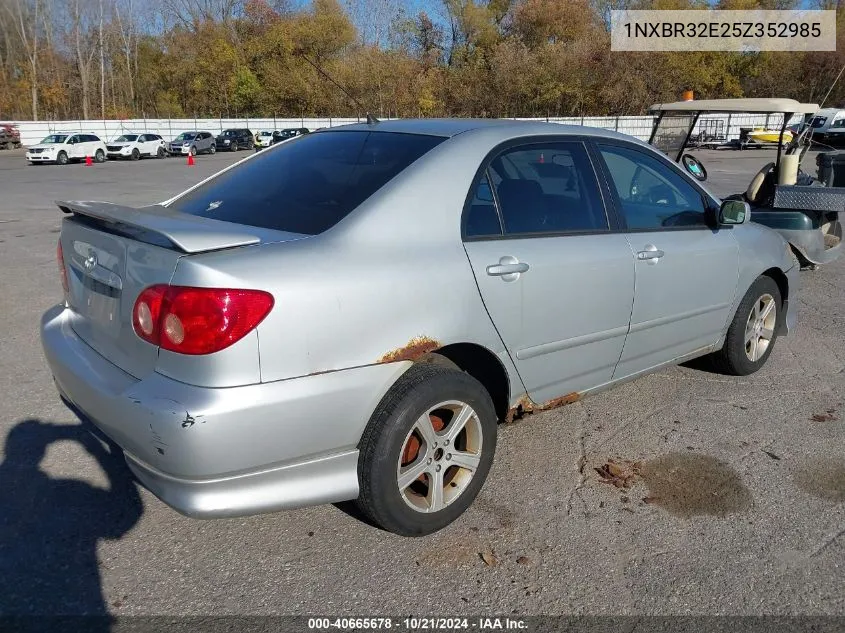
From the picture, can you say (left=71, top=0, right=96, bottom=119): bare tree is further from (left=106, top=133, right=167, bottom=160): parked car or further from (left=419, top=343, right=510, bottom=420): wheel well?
(left=419, top=343, right=510, bottom=420): wheel well

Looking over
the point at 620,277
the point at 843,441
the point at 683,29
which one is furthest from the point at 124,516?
the point at 683,29

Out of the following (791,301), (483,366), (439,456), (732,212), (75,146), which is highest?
(732,212)

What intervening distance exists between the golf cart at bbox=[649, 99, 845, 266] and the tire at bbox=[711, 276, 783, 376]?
1990mm

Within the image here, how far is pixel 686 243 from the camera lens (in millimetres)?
3912

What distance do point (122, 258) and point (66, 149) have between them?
119 ft

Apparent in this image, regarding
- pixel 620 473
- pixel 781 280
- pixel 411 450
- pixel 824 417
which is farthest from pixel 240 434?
pixel 781 280

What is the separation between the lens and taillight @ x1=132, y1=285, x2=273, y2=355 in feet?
7.46

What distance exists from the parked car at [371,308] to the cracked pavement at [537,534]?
241mm

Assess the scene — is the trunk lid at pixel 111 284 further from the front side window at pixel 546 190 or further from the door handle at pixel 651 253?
the door handle at pixel 651 253

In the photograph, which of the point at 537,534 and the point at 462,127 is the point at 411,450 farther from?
the point at 462,127

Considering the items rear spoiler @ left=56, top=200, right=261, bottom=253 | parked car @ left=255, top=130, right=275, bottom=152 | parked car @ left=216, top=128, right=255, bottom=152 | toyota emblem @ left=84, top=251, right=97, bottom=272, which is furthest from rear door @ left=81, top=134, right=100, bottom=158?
toyota emblem @ left=84, top=251, right=97, bottom=272

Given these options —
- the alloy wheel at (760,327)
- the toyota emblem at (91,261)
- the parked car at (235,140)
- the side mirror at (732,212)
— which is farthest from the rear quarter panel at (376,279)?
the parked car at (235,140)

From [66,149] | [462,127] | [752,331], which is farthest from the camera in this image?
[66,149]

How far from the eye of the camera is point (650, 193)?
13.2 feet
